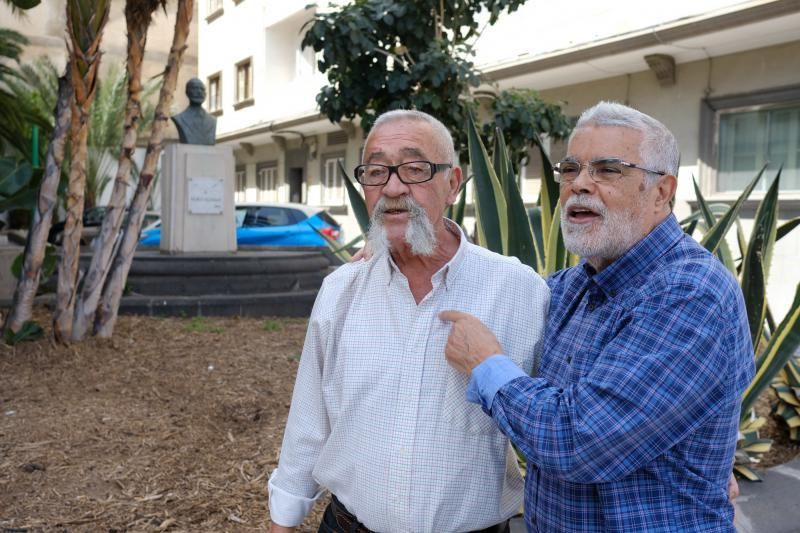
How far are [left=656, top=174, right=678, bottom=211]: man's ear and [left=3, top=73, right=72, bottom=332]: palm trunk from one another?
17.2 feet

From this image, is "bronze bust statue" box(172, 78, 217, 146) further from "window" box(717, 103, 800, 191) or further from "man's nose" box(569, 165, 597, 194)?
"man's nose" box(569, 165, 597, 194)

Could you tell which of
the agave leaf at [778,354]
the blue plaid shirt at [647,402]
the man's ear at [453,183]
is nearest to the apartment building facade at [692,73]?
the agave leaf at [778,354]

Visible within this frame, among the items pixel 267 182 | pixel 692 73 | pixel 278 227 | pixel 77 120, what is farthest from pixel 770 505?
pixel 267 182

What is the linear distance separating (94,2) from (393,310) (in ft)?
15.2

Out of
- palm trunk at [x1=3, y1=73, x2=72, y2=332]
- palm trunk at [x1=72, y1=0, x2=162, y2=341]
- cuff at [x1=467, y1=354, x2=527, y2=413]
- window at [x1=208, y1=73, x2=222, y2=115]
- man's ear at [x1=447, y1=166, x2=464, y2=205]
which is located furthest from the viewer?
window at [x1=208, y1=73, x2=222, y2=115]

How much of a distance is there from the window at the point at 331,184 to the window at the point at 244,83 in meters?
3.98

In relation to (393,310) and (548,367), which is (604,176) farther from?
(393,310)

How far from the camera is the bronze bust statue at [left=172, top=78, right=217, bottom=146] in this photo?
926cm

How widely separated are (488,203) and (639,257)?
1.89 m

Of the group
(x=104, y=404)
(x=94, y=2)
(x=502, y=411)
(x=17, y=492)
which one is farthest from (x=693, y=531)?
(x=94, y=2)

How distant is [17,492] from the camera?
3.47 meters

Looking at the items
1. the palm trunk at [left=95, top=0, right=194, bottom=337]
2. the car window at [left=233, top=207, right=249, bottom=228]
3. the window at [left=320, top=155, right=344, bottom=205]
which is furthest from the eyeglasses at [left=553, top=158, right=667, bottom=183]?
the window at [left=320, top=155, right=344, bottom=205]

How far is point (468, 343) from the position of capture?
1622mm

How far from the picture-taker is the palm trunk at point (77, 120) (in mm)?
5500
